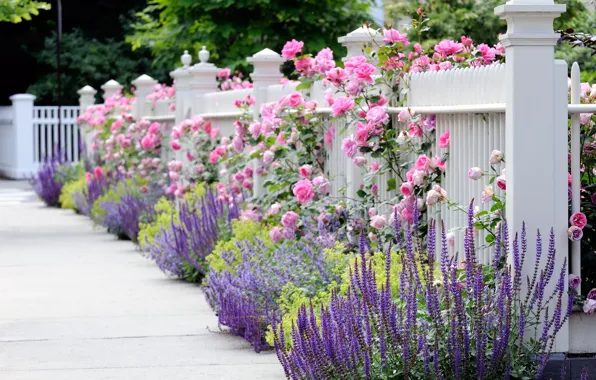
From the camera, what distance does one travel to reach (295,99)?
29.6ft

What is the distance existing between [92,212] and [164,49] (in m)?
9.29

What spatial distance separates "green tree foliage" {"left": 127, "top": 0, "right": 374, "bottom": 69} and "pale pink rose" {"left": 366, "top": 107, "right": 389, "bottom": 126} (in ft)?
44.5

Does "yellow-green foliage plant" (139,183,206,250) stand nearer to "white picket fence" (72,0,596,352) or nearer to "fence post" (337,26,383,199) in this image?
"fence post" (337,26,383,199)

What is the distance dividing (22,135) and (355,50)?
20.9m

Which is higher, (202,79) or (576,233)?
(202,79)

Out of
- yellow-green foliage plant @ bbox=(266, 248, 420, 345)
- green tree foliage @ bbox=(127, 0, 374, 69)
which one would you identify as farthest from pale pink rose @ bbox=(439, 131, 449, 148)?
green tree foliage @ bbox=(127, 0, 374, 69)

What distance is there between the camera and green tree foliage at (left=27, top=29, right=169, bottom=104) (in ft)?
110

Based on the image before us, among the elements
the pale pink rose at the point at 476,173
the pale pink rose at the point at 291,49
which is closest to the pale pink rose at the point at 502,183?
the pale pink rose at the point at 476,173

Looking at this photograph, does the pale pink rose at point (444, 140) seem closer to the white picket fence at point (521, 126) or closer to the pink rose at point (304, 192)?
the white picket fence at point (521, 126)

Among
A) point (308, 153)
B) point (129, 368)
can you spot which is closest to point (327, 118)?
point (308, 153)

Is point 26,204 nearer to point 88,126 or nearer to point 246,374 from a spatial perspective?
point 88,126

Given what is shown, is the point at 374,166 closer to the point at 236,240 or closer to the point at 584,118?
the point at 236,240

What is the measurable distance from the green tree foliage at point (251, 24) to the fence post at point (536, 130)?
15664 mm

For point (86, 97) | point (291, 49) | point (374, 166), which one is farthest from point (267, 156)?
point (86, 97)
